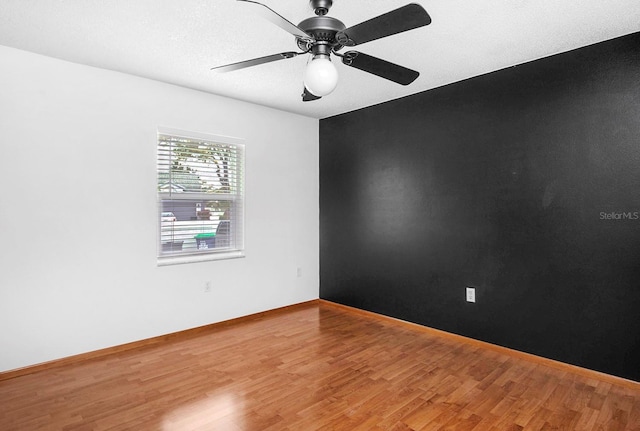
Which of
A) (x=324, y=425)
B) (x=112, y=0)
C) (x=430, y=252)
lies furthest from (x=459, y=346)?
(x=112, y=0)

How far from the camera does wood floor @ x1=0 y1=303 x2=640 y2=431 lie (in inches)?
83.6

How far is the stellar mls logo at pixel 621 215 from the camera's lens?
2543 millimetres

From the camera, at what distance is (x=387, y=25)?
1649 millimetres

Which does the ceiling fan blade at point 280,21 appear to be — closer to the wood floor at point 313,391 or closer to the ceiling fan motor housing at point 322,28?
the ceiling fan motor housing at point 322,28

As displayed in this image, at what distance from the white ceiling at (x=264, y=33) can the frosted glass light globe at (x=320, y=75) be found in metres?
0.58

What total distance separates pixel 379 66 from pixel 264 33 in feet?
3.07

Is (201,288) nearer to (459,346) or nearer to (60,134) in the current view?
(60,134)

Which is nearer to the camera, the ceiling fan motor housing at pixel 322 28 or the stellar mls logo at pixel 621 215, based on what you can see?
the ceiling fan motor housing at pixel 322 28

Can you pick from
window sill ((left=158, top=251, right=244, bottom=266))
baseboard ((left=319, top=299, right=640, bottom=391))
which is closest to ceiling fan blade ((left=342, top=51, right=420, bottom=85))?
baseboard ((left=319, top=299, right=640, bottom=391))

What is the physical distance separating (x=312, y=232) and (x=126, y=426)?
3.13 meters

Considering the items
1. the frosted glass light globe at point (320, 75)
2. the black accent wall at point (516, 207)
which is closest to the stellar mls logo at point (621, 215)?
the black accent wall at point (516, 207)

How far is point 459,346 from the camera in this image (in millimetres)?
3311

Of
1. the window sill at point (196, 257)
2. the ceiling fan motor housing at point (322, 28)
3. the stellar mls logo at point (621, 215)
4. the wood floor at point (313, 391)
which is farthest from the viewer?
the window sill at point (196, 257)

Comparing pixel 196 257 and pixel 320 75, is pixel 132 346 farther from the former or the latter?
pixel 320 75
